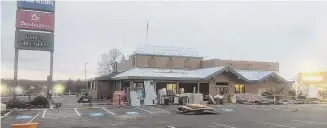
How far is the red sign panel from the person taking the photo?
32.6 meters

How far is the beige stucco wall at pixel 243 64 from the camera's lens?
4753 centimetres

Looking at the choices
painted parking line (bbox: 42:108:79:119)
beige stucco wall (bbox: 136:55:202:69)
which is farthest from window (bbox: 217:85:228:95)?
painted parking line (bbox: 42:108:79:119)

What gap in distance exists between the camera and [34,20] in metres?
33.0

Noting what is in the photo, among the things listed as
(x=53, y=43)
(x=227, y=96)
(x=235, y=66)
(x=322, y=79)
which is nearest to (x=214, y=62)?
(x=235, y=66)

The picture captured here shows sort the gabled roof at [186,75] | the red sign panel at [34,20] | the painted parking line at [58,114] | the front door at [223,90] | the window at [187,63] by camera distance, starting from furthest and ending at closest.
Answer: the window at [187,63], the front door at [223,90], the gabled roof at [186,75], the red sign panel at [34,20], the painted parking line at [58,114]

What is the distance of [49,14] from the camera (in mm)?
33688

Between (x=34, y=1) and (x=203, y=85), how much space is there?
71.5 ft

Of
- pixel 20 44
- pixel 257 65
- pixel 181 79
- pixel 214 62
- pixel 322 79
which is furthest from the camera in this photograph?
pixel 322 79

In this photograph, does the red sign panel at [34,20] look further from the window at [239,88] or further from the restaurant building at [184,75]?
the window at [239,88]

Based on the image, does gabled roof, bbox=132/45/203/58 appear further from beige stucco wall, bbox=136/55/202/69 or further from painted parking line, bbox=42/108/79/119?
painted parking line, bbox=42/108/79/119

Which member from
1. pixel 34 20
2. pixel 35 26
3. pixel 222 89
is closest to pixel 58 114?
pixel 35 26

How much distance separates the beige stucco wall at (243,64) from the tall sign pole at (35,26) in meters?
22.1

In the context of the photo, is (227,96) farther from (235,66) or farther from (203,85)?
(235,66)

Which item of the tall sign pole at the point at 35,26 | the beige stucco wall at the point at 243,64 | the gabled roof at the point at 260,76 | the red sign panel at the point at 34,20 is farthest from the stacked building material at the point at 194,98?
the red sign panel at the point at 34,20
